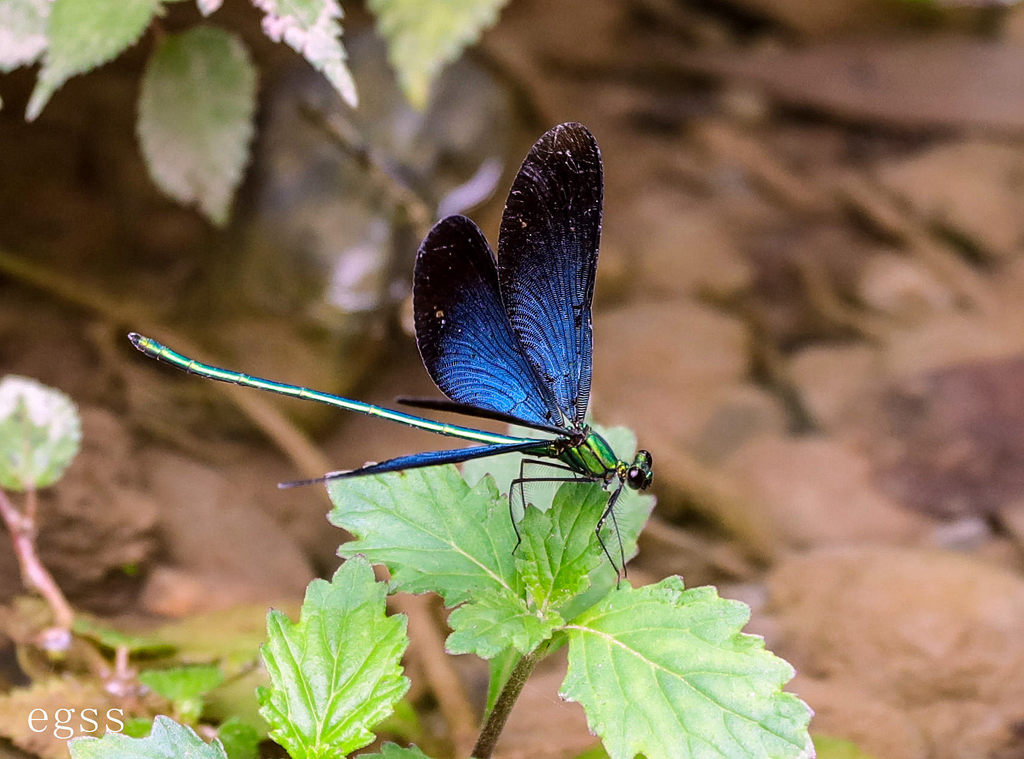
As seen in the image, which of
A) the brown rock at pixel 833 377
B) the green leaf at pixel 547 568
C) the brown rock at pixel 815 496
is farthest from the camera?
the brown rock at pixel 833 377

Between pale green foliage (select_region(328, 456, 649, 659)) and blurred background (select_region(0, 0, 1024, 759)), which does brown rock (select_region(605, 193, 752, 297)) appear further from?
pale green foliage (select_region(328, 456, 649, 659))

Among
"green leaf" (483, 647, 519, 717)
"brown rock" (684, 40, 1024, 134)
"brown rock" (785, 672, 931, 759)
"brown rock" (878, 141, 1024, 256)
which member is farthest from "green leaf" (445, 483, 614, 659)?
"brown rock" (684, 40, 1024, 134)

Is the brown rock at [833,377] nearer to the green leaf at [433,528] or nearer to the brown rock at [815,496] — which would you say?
the brown rock at [815,496]

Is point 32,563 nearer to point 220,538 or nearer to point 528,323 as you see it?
point 220,538

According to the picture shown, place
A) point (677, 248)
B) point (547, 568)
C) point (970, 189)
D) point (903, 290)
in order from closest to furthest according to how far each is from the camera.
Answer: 1. point (547, 568)
2. point (903, 290)
3. point (677, 248)
4. point (970, 189)

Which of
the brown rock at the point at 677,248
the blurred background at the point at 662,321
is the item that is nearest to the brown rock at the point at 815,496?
the blurred background at the point at 662,321

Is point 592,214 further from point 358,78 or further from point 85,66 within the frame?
point 358,78

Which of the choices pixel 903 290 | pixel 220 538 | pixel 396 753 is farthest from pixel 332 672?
pixel 903 290
